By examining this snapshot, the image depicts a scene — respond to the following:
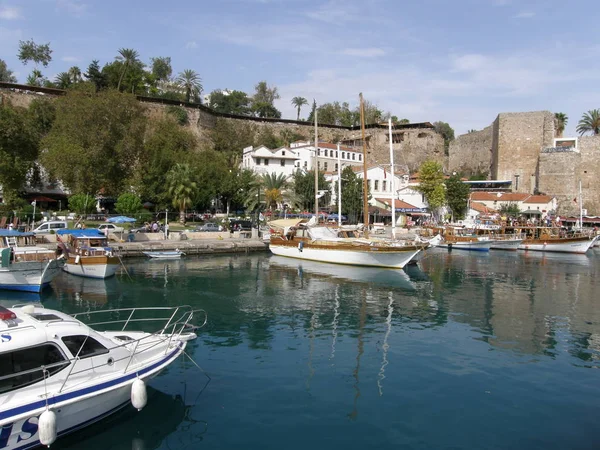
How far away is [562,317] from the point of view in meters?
21.2

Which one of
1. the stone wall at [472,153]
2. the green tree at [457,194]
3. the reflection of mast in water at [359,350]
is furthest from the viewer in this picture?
the stone wall at [472,153]

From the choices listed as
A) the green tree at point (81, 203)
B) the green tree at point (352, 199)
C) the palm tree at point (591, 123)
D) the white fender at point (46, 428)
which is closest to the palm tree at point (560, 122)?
the palm tree at point (591, 123)

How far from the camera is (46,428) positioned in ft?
28.4

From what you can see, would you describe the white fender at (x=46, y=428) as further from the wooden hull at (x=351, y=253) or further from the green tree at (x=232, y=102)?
the green tree at (x=232, y=102)

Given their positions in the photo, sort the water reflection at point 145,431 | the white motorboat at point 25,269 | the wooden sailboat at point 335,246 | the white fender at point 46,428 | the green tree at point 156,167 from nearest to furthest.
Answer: the white fender at point 46,428 → the water reflection at point 145,431 → the white motorboat at point 25,269 → the wooden sailboat at point 335,246 → the green tree at point 156,167

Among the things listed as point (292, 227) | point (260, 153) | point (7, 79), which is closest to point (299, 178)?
point (260, 153)

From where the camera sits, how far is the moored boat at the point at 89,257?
27969mm

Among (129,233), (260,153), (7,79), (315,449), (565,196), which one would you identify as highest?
(7,79)

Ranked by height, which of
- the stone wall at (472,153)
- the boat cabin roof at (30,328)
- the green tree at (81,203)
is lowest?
the boat cabin roof at (30,328)

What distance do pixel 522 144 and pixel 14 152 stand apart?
72353mm

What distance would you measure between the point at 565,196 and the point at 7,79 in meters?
109

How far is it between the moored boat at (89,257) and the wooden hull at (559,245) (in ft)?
141

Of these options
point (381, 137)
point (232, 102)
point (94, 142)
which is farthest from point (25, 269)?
point (232, 102)

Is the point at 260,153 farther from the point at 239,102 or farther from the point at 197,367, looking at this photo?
the point at 197,367
